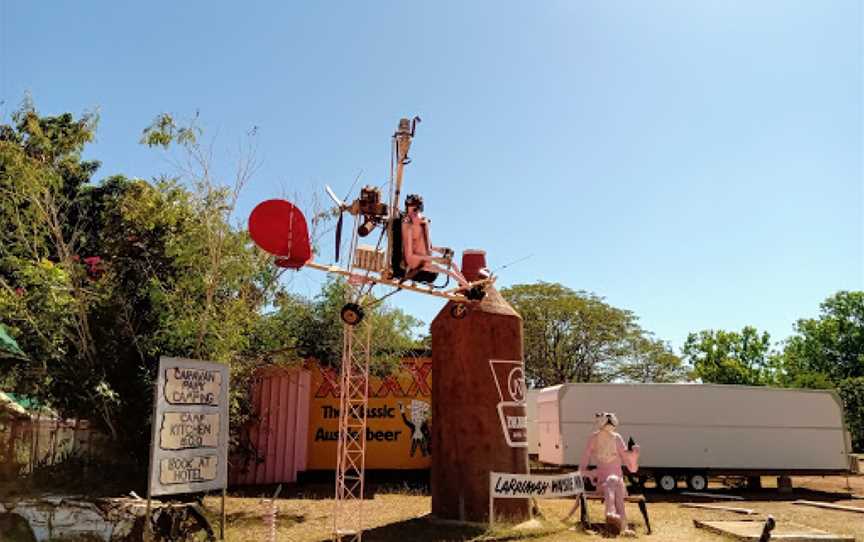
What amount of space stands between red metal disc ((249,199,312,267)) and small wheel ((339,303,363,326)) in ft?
4.40

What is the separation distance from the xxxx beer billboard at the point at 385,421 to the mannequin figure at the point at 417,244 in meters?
9.92

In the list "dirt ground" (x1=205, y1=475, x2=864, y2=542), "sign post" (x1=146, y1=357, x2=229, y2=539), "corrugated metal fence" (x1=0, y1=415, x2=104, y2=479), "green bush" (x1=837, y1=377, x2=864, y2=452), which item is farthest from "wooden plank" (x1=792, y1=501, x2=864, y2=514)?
"green bush" (x1=837, y1=377, x2=864, y2=452)

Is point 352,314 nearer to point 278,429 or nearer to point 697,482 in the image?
point 278,429

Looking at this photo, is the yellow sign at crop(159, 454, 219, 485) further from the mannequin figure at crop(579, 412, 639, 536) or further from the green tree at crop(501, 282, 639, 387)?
the green tree at crop(501, 282, 639, 387)

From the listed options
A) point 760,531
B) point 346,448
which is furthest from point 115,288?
point 760,531

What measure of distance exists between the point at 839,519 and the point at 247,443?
1457cm

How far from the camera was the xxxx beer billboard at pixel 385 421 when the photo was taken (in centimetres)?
1862

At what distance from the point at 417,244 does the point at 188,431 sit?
421 cm

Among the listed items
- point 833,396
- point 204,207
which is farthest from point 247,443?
point 833,396

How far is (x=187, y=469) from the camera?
870cm

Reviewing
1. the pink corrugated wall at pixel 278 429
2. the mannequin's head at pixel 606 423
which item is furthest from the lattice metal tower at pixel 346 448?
the mannequin's head at pixel 606 423

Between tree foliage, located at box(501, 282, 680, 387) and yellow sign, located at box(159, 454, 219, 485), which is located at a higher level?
tree foliage, located at box(501, 282, 680, 387)

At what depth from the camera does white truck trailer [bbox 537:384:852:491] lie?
18406mm

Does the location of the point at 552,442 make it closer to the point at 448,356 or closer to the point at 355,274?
the point at 448,356
